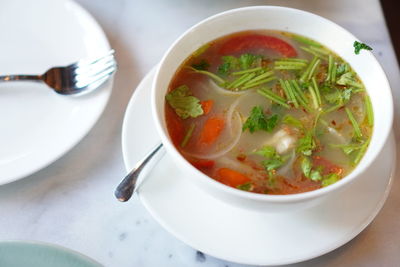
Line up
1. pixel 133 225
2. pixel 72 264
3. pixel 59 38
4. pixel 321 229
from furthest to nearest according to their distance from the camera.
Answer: pixel 59 38
pixel 133 225
pixel 321 229
pixel 72 264

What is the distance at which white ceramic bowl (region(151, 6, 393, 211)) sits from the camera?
2.69 feet

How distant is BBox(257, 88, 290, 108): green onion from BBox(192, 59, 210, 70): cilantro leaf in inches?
4.7

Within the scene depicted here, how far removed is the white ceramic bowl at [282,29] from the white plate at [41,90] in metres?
0.23

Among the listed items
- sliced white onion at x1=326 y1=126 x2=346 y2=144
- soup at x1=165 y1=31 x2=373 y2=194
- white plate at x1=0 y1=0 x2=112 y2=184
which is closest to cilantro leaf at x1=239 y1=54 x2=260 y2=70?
soup at x1=165 y1=31 x2=373 y2=194

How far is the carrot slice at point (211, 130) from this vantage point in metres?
0.95

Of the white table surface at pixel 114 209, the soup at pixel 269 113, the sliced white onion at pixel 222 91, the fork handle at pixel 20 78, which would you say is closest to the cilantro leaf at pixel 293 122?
the soup at pixel 269 113

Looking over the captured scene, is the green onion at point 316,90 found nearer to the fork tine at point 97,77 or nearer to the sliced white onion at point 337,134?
the sliced white onion at point 337,134

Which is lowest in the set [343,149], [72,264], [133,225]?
[133,225]

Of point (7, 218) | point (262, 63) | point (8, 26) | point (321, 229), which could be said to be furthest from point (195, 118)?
point (8, 26)

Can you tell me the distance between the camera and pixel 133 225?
3.34 feet

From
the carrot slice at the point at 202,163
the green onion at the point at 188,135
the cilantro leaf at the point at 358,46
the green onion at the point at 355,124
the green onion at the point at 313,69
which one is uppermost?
the cilantro leaf at the point at 358,46

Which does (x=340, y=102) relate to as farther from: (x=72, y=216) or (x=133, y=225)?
(x=72, y=216)

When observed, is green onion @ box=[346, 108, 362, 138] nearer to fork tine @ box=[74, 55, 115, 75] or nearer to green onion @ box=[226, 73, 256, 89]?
green onion @ box=[226, 73, 256, 89]

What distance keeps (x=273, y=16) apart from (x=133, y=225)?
0.50m
